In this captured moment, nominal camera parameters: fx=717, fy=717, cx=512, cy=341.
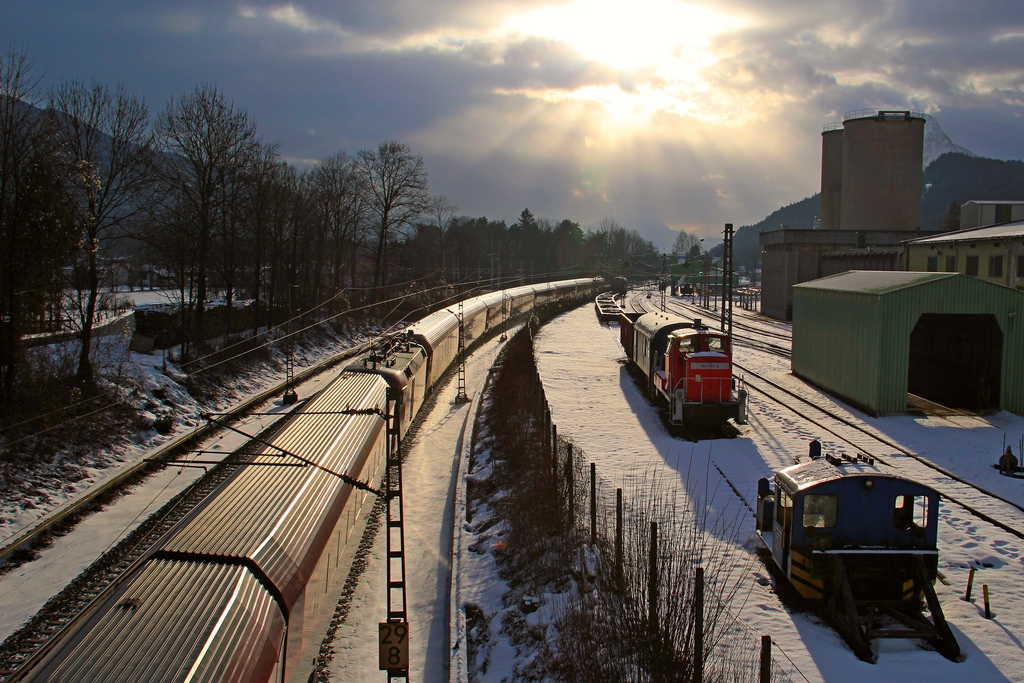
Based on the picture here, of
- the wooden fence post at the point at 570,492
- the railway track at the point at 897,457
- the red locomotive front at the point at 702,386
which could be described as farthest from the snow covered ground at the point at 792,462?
the wooden fence post at the point at 570,492

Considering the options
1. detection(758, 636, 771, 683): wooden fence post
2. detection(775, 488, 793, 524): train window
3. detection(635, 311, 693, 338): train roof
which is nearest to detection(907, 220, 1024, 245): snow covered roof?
detection(635, 311, 693, 338): train roof

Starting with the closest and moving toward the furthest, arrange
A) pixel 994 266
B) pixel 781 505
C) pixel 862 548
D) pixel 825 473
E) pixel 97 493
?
pixel 862 548, pixel 825 473, pixel 781 505, pixel 97 493, pixel 994 266

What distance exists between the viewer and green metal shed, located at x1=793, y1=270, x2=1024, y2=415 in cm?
2270

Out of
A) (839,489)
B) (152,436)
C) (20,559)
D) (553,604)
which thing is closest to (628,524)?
(553,604)

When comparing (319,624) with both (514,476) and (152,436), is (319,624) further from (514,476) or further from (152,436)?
(152,436)

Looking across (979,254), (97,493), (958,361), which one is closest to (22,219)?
(97,493)

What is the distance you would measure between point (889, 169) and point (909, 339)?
5127cm

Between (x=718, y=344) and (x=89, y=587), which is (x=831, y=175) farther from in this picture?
(x=89, y=587)

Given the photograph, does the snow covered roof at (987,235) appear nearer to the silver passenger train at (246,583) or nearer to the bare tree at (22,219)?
the silver passenger train at (246,583)

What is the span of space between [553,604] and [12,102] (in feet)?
66.8

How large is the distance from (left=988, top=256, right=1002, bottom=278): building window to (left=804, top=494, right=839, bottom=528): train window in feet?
85.4

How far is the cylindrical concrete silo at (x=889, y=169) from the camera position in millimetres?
66500

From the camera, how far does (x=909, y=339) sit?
76.9ft

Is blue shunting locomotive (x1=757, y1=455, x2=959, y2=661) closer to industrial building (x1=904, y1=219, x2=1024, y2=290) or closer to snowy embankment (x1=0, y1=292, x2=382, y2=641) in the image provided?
snowy embankment (x1=0, y1=292, x2=382, y2=641)
